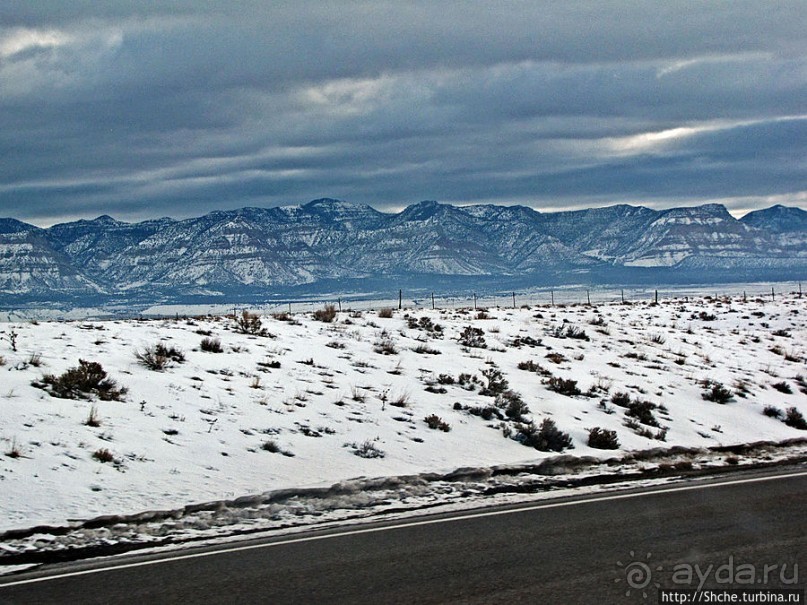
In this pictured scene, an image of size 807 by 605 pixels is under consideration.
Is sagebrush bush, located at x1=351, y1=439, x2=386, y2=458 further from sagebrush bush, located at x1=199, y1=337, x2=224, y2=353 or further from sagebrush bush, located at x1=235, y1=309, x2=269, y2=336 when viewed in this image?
sagebrush bush, located at x1=235, y1=309, x2=269, y2=336

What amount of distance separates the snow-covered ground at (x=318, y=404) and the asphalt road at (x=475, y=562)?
2244 millimetres

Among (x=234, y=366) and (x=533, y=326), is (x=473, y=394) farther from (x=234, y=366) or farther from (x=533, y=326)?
(x=533, y=326)

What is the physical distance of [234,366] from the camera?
18031mm

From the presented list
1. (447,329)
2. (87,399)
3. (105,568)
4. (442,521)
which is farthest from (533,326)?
(105,568)

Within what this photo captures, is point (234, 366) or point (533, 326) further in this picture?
point (533, 326)

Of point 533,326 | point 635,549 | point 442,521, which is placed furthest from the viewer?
point 533,326

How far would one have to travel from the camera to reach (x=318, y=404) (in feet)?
52.7

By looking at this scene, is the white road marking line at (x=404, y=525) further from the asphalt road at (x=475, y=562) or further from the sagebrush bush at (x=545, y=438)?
the sagebrush bush at (x=545, y=438)

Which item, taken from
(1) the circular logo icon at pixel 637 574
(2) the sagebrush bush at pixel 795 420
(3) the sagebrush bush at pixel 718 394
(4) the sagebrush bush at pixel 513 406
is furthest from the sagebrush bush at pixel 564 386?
(1) the circular logo icon at pixel 637 574

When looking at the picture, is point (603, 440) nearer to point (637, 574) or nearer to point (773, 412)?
point (773, 412)

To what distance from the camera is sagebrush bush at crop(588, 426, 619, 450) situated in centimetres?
1538

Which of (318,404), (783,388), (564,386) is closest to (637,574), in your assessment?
(318,404)

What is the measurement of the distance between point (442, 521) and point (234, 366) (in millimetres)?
8552

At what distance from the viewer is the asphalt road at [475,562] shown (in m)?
7.79
